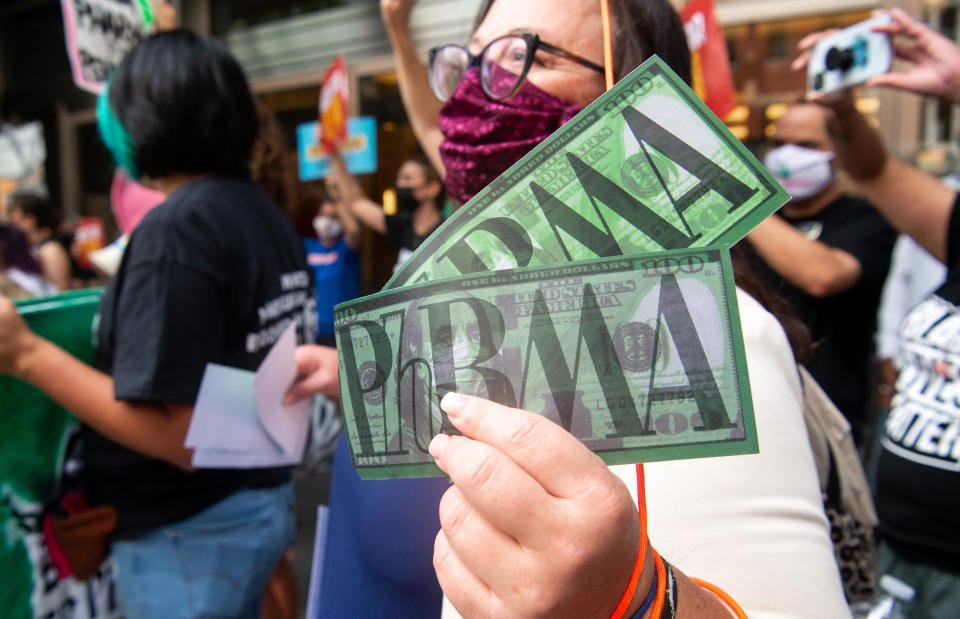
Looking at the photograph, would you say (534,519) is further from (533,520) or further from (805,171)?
(805,171)

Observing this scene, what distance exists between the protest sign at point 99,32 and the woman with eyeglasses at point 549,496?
163 cm

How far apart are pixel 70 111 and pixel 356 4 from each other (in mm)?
5132

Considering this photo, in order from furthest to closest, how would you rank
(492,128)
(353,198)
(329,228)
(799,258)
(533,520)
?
(329,228), (353,198), (799,258), (492,128), (533,520)

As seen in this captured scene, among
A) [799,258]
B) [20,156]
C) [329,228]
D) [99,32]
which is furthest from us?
[329,228]

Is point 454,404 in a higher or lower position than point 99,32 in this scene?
lower

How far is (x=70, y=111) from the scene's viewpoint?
8.79 m

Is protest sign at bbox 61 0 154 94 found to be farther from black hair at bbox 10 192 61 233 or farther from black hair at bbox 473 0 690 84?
black hair at bbox 10 192 61 233

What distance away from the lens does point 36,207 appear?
195 inches

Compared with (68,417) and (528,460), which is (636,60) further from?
(68,417)

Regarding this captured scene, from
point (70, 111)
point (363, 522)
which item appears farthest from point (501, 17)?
point (70, 111)

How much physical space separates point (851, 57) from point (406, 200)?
9.01 ft

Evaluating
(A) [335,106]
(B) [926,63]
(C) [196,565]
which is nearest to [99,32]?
(A) [335,106]

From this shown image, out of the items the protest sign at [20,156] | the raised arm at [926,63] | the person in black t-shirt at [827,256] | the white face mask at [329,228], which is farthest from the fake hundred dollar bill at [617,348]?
the protest sign at [20,156]

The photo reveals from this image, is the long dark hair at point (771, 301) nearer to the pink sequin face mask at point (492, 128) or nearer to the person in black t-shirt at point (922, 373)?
the pink sequin face mask at point (492, 128)
